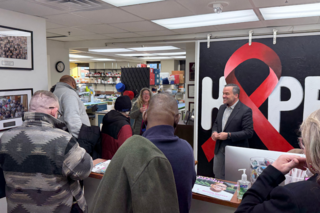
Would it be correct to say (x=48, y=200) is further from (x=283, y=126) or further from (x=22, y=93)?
(x=283, y=126)

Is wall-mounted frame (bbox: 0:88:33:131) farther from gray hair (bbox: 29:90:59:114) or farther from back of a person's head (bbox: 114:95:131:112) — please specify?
gray hair (bbox: 29:90:59:114)

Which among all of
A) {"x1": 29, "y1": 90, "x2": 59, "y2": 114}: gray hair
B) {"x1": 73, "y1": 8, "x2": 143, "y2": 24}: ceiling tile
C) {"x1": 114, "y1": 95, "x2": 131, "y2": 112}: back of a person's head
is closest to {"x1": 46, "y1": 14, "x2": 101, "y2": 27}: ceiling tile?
{"x1": 73, "y1": 8, "x2": 143, "y2": 24}: ceiling tile

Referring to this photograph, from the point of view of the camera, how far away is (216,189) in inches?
76.5

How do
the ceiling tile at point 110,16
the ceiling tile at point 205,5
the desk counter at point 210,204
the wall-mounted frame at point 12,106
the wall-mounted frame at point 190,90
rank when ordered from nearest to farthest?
1. the desk counter at point 210,204
2. the ceiling tile at point 205,5
3. the wall-mounted frame at point 12,106
4. the ceiling tile at point 110,16
5. the wall-mounted frame at point 190,90

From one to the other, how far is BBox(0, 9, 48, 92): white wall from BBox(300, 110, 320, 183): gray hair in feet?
10.4

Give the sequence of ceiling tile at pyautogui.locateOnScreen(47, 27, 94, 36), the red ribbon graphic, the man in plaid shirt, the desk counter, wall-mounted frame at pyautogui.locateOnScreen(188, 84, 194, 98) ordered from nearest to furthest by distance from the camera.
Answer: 1. the man in plaid shirt
2. the desk counter
3. the red ribbon graphic
4. ceiling tile at pyautogui.locateOnScreen(47, 27, 94, 36)
5. wall-mounted frame at pyautogui.locateOnScreen(188, 84, 194, 98)

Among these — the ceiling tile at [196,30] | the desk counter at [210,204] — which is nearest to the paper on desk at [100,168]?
the desk counter at [210,204]

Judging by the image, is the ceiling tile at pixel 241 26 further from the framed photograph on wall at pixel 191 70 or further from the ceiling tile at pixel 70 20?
the ceiling tile at pixel 70 20

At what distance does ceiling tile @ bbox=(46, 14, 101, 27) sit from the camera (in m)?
3.35

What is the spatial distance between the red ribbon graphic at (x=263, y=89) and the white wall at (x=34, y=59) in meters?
2.98

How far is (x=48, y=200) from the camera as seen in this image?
1603mm

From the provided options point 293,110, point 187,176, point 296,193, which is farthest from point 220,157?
point 296,193

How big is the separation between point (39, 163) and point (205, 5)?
7.77 ft

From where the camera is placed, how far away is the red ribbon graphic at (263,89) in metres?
3.85
